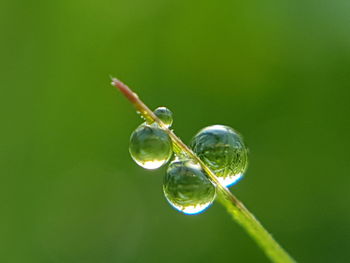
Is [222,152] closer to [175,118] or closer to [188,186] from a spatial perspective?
[188,186]

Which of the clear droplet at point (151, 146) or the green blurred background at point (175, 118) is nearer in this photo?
the clear droplet at point (151, 146)

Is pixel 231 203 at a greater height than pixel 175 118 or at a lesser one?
lesser

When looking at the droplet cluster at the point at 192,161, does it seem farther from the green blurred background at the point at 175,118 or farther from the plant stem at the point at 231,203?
the green blurred background at the point at 175,118

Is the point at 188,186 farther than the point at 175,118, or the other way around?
the point at 175,118

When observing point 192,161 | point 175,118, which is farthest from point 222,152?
point 175,118

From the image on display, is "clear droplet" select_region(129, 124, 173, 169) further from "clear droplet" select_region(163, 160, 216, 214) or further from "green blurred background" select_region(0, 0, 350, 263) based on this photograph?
"green blurred background" select_region(0, 0, 350, 263)

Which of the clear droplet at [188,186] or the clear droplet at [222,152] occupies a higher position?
the clear droplet at [222,152]

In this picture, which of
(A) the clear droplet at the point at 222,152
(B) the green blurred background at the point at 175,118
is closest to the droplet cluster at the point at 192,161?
(A) the clear droplet at the point at 222,152

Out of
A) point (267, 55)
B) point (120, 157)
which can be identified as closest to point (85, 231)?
point (120, 157)
